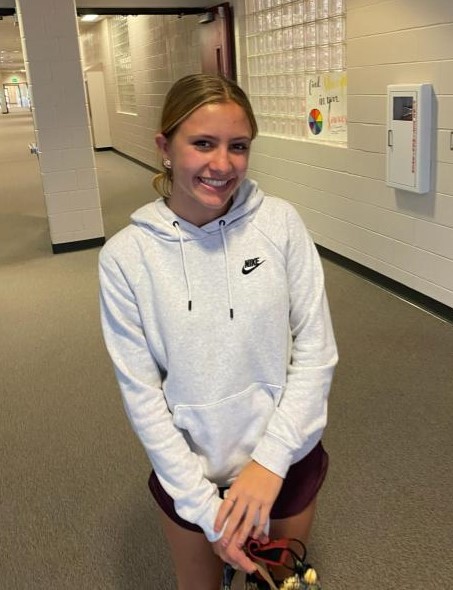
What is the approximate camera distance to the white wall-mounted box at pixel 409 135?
129 inches

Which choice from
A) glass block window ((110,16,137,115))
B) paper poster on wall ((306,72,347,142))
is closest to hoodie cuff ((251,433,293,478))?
paper poster on wall ((306,72,347,142))

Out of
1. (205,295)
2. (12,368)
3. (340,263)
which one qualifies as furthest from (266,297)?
(340,263)

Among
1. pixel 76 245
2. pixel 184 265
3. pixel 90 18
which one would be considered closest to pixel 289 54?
pixel 76 245

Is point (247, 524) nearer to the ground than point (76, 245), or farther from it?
farther from it

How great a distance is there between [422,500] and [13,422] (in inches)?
70.0

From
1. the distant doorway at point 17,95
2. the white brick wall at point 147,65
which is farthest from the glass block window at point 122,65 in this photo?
the distant doorway at point 17,95

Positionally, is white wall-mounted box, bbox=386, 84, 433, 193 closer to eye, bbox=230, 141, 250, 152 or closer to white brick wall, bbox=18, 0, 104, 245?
eye, bbox=230, 141, 250, 152

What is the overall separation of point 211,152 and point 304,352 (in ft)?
1.36

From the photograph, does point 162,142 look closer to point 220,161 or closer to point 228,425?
point 220,161

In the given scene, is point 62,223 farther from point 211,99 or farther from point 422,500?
point 211,99

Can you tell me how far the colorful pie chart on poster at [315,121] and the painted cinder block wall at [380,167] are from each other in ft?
0.42

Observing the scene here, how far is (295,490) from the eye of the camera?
3.81 ft

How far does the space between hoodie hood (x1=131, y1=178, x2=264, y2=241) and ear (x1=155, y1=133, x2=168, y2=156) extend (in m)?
0.10

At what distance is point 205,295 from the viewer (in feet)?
3.52
